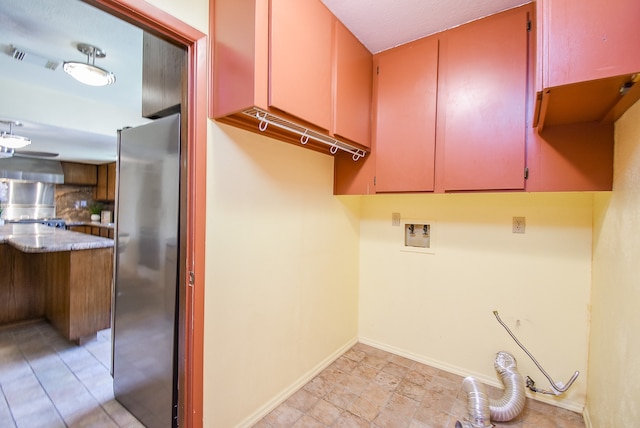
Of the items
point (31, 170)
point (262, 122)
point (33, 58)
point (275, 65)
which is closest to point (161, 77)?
point (262, 122)

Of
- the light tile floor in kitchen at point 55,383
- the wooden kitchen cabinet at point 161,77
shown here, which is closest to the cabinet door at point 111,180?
the light tile floor in kitchen at point 55,383

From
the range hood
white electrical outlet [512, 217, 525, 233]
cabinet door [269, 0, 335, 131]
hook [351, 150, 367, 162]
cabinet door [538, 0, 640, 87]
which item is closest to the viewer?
cabinet door [538, 0, 640, 87]

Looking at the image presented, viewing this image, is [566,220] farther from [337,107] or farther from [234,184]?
[234,184]

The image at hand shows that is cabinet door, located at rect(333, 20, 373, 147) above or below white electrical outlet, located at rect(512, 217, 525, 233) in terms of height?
above

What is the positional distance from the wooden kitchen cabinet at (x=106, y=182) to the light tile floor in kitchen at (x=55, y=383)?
3625 millimetres

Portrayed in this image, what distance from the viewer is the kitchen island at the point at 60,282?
246 centimetres

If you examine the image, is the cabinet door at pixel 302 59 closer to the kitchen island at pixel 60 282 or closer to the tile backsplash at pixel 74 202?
the kitchen island at pixel 60 282

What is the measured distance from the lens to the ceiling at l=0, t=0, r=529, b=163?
160cm

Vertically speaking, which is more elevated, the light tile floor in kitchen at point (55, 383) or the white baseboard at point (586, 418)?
the white baseboard at point (586, 418)

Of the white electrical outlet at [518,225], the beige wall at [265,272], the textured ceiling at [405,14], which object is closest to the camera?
the beige wall at [265,272]

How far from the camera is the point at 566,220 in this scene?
1792 millimetres

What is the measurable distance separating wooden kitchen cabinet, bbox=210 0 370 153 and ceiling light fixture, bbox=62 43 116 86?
4.40 ft

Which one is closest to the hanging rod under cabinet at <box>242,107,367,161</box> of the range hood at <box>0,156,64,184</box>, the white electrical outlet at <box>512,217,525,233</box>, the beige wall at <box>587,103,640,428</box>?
the white electrical outlet at <box>512,217,525,233</box>

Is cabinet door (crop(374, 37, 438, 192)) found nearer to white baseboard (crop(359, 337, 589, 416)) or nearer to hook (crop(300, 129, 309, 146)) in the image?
hook (crop(300, 129, 309, 146))
